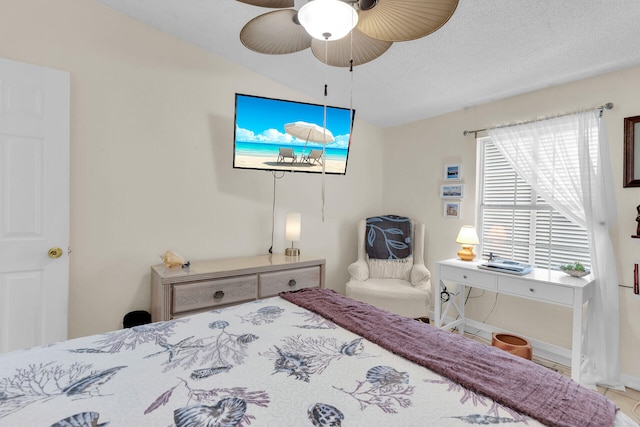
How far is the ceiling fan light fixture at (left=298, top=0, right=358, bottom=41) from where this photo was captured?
1040 mm

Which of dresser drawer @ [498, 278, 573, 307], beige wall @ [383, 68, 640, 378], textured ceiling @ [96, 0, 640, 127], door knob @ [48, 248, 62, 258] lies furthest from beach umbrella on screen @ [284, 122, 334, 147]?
dresser drawer @ [498, 278, 573, 307]

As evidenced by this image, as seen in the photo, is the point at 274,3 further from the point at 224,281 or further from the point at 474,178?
the point at 474,178

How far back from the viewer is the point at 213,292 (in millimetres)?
2395

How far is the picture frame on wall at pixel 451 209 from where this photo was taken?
3.29 m

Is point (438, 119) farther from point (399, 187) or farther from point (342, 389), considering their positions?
point (342, 389)

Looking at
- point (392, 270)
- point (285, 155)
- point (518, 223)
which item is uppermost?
point (285, 155)

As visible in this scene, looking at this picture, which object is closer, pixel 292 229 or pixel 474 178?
pixel 292 229

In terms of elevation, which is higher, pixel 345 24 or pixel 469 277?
pixel 345 24

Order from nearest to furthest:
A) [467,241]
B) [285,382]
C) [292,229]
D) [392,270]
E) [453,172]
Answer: [285,382]
[467,241]
[292,229]
[453,172]
[392,270]

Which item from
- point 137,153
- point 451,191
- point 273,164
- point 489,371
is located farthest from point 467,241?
point 137,153

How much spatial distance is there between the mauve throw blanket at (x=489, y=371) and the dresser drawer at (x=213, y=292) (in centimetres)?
118

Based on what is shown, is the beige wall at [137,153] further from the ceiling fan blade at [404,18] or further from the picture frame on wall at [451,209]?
the ceiling fan blade at [404,18]

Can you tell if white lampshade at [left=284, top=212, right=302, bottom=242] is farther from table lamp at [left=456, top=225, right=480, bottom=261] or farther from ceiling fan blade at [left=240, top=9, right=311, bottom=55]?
ceiling fan blade at [left=240, top=9, right=311, bottom=55]

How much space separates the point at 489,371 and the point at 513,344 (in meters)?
2.01
